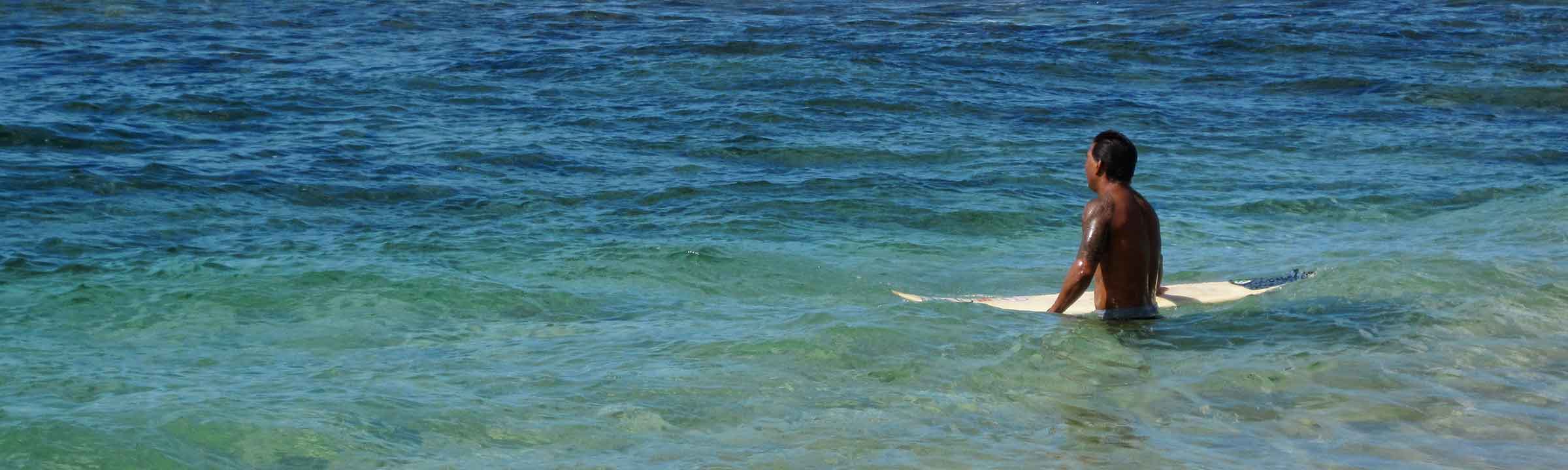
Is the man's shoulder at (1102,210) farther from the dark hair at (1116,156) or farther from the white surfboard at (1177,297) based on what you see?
the white surfboard at (1177,297)

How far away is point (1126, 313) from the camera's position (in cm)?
721

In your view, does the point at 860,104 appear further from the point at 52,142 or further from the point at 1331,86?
the point at 52,142

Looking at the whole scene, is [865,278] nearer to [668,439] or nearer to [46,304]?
[668,439]

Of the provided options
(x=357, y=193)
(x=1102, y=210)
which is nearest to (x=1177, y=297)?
(x=1102, y=210)

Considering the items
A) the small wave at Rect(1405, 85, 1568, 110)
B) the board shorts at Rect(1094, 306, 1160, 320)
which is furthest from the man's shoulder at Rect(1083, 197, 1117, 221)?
the small wave at Rect(1405, 85, 1568, 110)

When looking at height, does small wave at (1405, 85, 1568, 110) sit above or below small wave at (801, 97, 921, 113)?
above

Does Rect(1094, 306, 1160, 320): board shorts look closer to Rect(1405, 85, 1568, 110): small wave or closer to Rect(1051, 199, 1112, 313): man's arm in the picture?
Rect(1051, 199, 1112, 313): man's arm

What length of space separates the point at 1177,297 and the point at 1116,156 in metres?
1.42

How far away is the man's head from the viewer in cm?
693

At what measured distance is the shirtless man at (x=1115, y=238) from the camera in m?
6.94

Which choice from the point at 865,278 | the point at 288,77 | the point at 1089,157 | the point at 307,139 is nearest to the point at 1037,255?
the point at 865,278

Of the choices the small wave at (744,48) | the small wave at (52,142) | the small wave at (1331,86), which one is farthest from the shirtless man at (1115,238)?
the small wave at (744,48)

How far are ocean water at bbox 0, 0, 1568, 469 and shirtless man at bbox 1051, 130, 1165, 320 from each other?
21 centimetres

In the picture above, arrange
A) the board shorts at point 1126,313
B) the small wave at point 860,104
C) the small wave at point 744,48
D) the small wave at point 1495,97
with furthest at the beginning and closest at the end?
the small wave at point 744,48 → the small wave at point 1495,97 → the small wave at point 860,104 → the board shorts at point 1126,313
